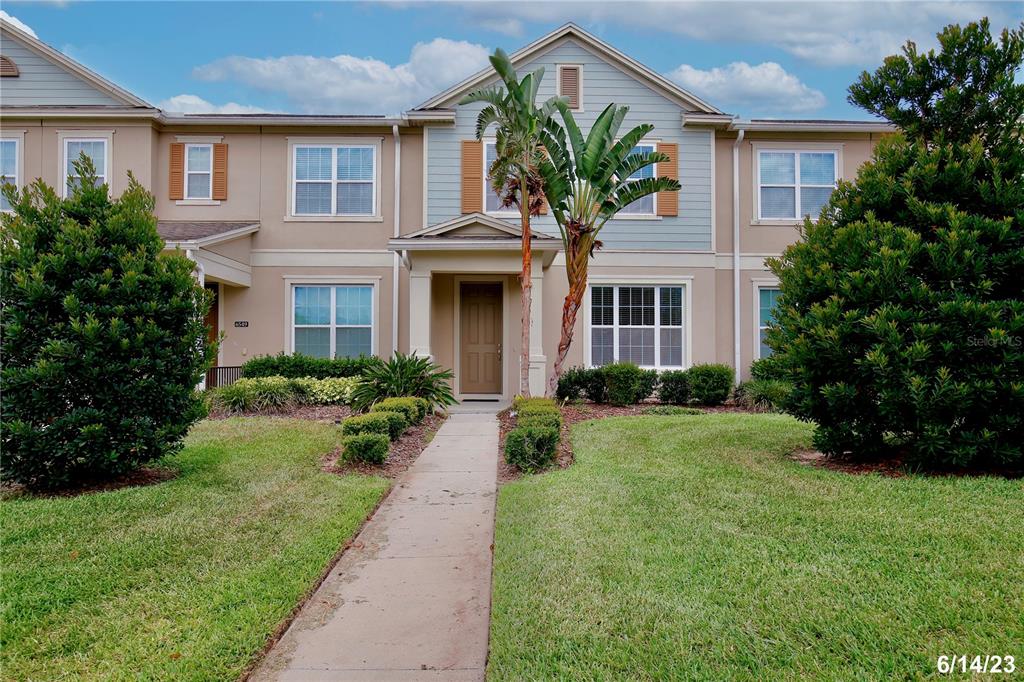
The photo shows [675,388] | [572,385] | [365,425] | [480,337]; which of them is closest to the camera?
[365,425]

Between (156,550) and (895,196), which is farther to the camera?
(895,196)

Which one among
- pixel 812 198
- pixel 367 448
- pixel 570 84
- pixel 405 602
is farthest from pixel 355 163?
pixel 405 602

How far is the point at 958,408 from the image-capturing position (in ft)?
19.5

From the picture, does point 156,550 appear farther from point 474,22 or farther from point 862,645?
point 474,22

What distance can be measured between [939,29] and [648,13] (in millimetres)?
8227

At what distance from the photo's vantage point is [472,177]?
14.6 metres

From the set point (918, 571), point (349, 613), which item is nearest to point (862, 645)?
point (918, 571)

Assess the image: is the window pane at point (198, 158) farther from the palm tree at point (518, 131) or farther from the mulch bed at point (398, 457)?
the mulch bed at point (398, 457)

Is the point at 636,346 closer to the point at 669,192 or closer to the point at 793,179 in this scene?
the point at 669,192

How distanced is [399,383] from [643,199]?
7.48 meters

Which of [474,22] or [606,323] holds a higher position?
[474,22]

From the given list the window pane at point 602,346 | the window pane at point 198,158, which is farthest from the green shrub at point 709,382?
the window pane at point 198,158

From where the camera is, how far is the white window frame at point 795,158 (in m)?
14.9
